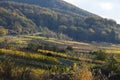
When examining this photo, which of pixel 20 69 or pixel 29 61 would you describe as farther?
pixel 29 61

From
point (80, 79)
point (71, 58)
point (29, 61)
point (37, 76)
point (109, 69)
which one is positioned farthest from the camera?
point (71, 58)

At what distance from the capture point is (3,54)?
16038 centimetres

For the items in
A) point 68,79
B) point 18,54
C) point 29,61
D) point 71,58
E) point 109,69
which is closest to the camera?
point 68,79

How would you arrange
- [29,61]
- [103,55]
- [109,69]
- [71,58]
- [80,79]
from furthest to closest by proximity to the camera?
[103,55] → [71,58] → [29,61] → [109,69] → [80,79]

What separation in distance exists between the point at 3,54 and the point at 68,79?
3254 inches

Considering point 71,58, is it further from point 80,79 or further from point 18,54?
point 80,79

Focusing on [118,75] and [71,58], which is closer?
[118,75]

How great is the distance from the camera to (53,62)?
154 meters

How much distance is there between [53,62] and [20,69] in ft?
111

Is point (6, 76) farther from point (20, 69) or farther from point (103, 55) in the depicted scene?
point (103, 55)

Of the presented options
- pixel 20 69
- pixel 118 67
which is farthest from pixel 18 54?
pixel 118 67

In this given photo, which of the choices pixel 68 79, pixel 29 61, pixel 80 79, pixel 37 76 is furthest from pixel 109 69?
pixel 80 79

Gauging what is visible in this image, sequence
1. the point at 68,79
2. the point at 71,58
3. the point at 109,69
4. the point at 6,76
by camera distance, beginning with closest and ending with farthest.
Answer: the point at 68,79
the point at 6,76
the point at 109,69
the point at 71,58

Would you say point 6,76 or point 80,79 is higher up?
point 80,79
